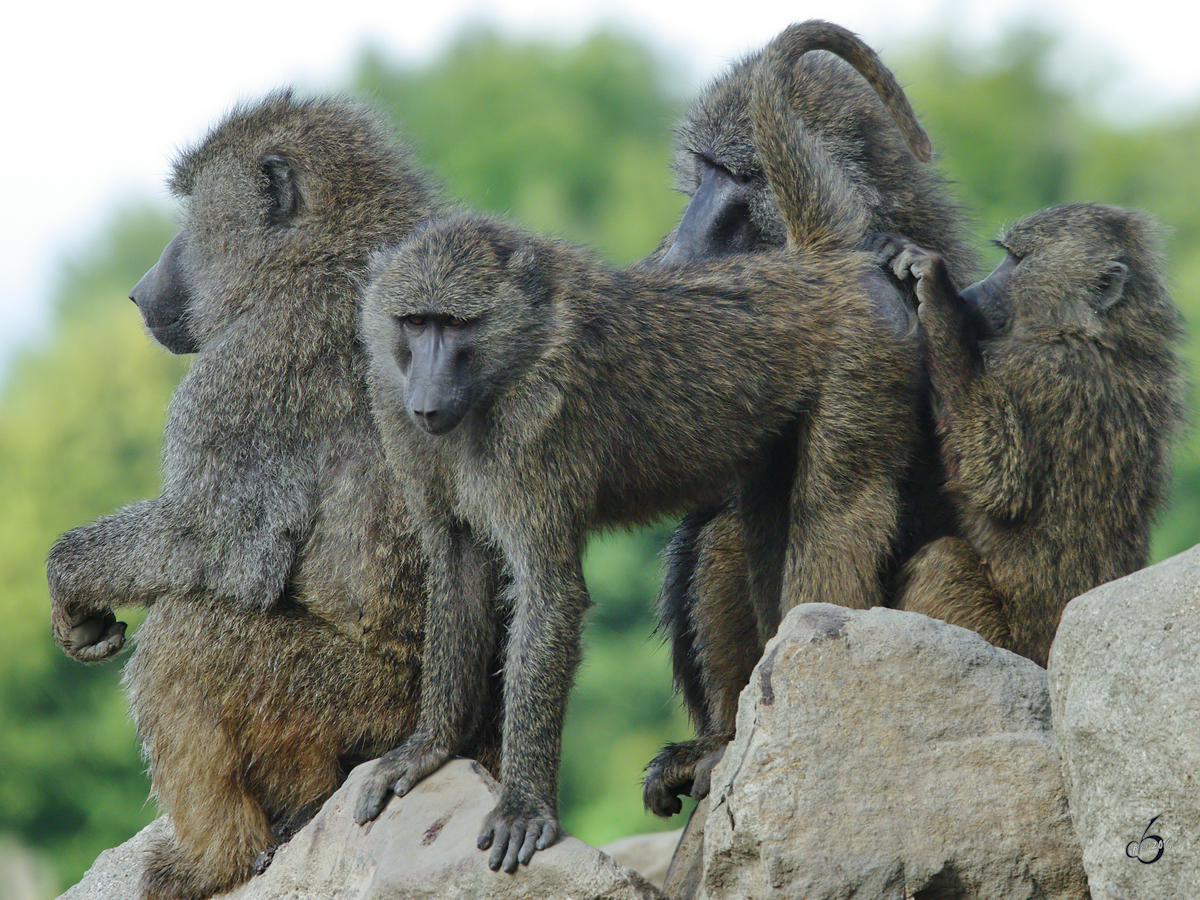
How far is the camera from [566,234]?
12.3 feet

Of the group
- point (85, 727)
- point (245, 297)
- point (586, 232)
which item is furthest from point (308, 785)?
point (586, 232)

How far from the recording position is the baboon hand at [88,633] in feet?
12.1

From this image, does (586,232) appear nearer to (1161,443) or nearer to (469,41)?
(469,41)

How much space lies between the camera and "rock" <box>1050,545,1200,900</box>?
2.33 metres

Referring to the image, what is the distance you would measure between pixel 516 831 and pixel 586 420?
0.97 m

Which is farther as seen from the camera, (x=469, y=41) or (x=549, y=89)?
(x=469, y=41)

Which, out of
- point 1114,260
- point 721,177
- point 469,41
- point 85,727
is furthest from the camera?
point 469,41

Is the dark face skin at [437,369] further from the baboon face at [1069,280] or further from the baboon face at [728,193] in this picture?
the baboon face at [1069,280]

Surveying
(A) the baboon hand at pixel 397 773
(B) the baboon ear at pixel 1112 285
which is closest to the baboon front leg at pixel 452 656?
(A) the baboon hand at pixel 397 773

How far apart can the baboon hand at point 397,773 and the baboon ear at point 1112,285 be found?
6.59 feet

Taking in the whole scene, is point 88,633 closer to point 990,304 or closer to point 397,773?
point 397,773

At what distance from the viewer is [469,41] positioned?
2317cm

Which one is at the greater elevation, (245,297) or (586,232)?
(586,232)

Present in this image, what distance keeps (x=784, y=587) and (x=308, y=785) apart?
140cm
